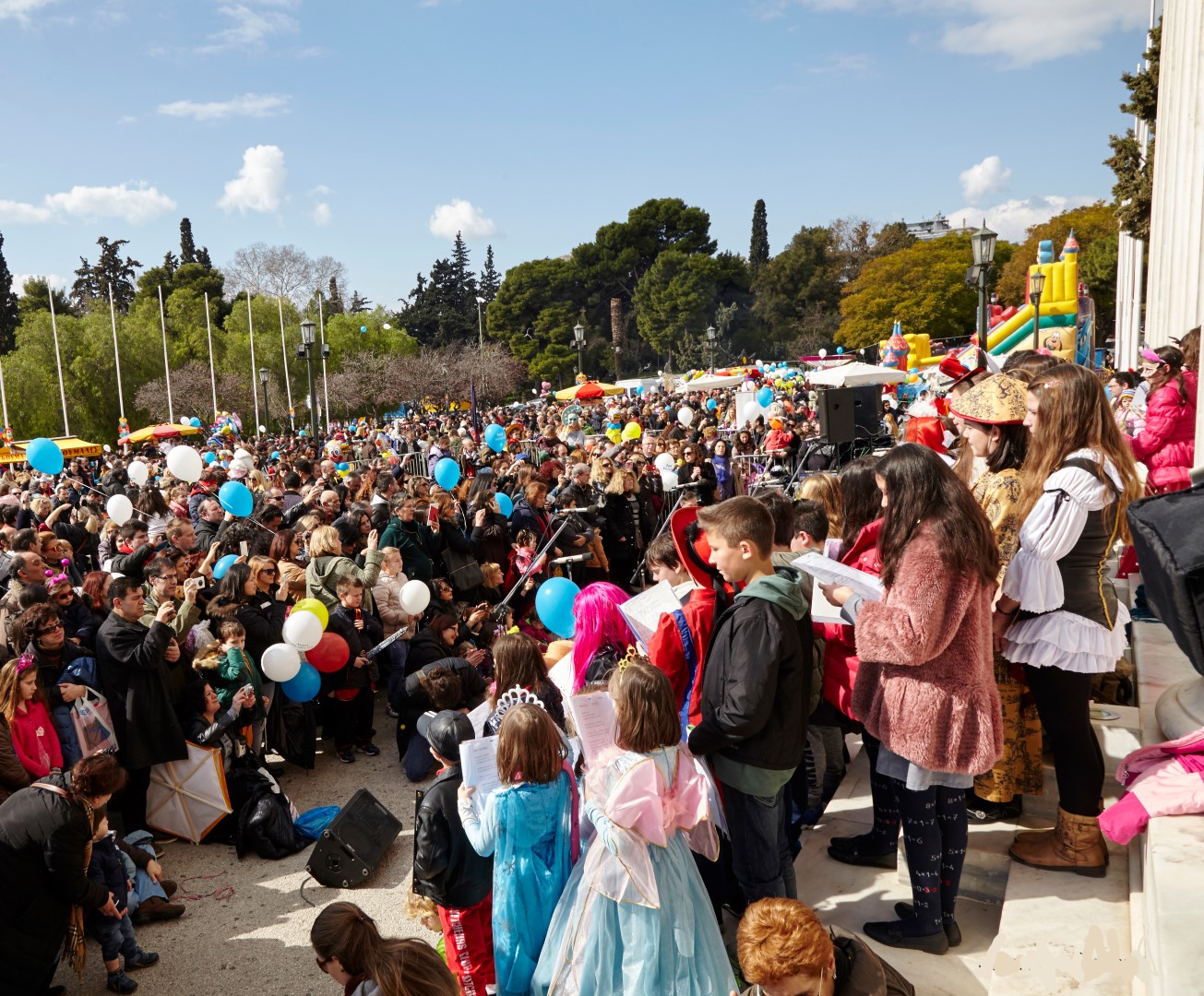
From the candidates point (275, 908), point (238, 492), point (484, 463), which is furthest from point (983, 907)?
point (484, 463)

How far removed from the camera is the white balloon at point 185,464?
29.6ft

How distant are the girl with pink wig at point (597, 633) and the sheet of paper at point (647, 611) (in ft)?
0.90

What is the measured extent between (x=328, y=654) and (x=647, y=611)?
2.99 m

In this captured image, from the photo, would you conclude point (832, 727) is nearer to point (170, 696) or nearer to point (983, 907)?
point (983, 907)

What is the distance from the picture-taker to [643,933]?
2.79 meters

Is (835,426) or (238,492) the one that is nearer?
(238,492)

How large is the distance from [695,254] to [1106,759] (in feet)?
217

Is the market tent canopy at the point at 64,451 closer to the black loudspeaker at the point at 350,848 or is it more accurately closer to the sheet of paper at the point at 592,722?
the black loudspeaker at the point at 350,848

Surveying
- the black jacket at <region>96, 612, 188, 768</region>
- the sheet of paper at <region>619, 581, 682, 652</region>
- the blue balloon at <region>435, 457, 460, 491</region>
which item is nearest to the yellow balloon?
the black jacket at <region>96, 612, 188, 768</region>

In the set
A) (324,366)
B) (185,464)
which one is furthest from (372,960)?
(324,366)

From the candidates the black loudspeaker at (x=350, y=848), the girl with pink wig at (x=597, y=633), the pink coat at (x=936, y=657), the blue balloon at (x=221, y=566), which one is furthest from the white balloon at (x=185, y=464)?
the pink coat at (x=936, y=657)

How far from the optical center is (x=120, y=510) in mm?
8086

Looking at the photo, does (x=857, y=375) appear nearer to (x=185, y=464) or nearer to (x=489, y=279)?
(x=185, y=464)

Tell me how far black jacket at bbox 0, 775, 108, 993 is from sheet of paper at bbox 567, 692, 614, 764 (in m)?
2.02
